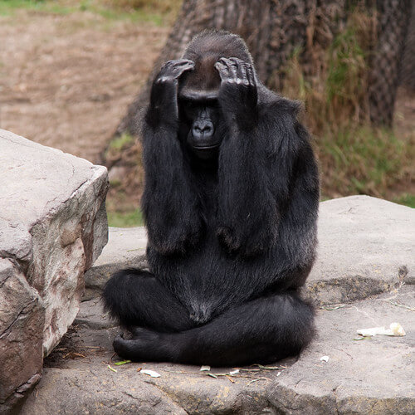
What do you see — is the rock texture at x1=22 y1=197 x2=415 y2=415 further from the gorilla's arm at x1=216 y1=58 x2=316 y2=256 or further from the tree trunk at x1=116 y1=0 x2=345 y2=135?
the tree trunk at x1=116 y1=0 x2=345 y2=135

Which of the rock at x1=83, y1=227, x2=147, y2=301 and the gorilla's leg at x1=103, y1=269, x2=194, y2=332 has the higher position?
the gorilla's leg at x1=103, y1=269, x2=194, y2=332

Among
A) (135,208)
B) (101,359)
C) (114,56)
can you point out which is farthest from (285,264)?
(114,56)

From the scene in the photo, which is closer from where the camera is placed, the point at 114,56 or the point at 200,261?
the point at 200,261

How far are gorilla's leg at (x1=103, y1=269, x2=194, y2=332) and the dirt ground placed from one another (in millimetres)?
4086

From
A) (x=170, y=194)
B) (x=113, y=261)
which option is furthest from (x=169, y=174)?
(x=113, y=261)

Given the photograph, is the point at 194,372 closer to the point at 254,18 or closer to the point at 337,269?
the point at 337,269

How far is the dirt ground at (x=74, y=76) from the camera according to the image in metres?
9.68

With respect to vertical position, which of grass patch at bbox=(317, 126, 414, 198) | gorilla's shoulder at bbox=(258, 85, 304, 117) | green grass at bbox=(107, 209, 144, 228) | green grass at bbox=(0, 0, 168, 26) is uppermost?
gorilla's shoulder at bbox=(258, 85, 304, 117)

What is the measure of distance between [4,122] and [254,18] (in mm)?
3993

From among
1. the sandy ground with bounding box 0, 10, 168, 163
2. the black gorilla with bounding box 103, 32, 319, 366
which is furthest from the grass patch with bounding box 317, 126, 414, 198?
the black gorilla with bounding box 103, 32, 319, 366

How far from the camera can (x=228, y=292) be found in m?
3.92

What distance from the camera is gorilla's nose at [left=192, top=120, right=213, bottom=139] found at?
3729 mm

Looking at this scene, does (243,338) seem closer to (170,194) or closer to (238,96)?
(170,194)

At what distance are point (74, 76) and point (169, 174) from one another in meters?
8.07
